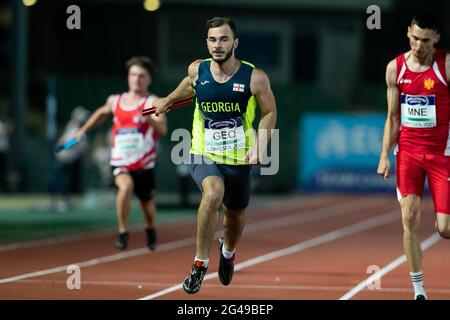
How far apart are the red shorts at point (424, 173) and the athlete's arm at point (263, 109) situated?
1121 millimetres

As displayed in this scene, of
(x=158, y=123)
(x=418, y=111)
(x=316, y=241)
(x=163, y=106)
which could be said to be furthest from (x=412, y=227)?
(x=316, y=241)

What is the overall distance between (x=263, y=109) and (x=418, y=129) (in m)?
1.29

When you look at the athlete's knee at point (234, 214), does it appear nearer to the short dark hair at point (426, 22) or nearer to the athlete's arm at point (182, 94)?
the athlete's arm at point (182, 94)

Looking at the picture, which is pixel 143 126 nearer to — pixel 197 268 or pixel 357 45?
pixel 197 268

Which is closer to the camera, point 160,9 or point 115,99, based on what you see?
point 115,99

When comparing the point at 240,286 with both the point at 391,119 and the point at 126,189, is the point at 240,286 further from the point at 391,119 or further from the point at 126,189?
the point at 126,189

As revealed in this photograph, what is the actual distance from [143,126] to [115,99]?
48 centimetres

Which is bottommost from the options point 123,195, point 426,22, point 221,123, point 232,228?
point 123,195

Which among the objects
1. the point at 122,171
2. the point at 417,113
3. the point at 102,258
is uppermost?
the point at 417,113

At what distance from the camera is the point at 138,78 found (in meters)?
14.5

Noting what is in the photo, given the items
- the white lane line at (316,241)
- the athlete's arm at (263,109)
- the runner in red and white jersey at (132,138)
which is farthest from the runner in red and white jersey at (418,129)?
the runner in red and white jersey at (132,138)

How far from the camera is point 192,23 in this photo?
1494 inches

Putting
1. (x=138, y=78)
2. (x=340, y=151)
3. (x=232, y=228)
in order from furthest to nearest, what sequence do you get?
(x=340, y=151)
(x=138, y=78)
(x=232, y=228)

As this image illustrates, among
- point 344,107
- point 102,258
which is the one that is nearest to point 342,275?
point 102,258
